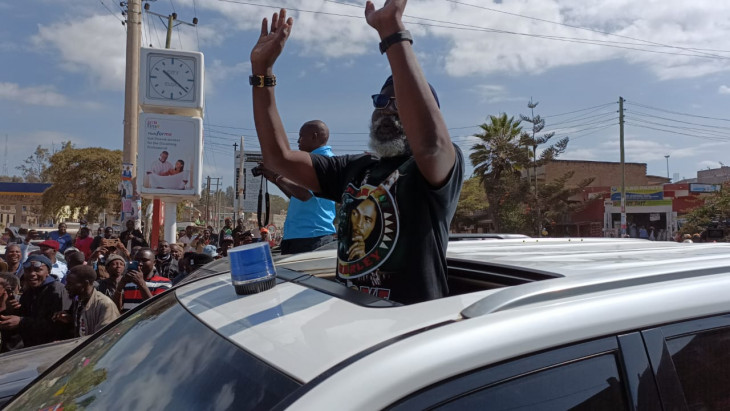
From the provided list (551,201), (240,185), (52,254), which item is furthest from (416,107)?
(551,201)

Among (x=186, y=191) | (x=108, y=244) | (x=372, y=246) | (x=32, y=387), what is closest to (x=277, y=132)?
(x=372, y=246)

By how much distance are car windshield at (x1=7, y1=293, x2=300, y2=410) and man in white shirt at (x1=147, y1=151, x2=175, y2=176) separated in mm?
10370

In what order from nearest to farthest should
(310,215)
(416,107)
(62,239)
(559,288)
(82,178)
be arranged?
(559,288) < (416,107) < (310,215) < (62,239) < (82,178)

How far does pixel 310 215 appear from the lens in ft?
12.9

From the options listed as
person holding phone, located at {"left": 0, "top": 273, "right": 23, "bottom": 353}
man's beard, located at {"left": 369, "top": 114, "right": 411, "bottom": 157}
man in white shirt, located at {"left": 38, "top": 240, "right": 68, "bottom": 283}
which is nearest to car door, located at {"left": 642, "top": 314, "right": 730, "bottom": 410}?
man's beard, located at {"left": 369, "top": 114, "right": 411, "bottom": 157}

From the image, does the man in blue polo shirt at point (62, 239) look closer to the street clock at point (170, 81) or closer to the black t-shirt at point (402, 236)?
the street clock at point (170, 81)

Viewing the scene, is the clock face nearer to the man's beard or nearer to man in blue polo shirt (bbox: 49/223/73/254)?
man in blue polo shirt (bbox: 49/223/73/254)

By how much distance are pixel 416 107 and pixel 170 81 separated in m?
11.2

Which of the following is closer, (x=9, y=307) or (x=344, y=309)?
(x=344, y=309)

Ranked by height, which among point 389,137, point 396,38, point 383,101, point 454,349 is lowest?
point 454,349

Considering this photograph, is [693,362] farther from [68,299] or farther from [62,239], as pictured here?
[62,239]

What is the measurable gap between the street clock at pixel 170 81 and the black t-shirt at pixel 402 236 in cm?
1092

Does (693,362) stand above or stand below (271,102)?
below

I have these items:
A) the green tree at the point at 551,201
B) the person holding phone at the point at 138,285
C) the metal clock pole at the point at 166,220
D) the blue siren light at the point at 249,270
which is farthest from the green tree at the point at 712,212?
the blue siren light at the point at 249,270
